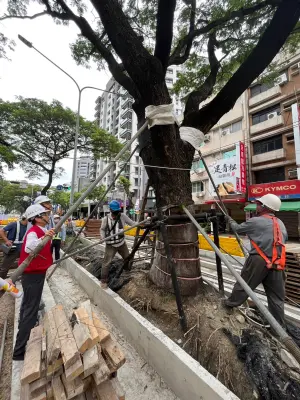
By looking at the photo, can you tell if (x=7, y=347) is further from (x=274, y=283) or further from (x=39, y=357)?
(x=274, y=283)

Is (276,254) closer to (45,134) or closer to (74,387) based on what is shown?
(74,387)

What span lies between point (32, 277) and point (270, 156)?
20497 millimetres

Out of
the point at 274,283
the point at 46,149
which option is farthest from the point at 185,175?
the point at 46,149

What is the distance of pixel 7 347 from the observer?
297cm

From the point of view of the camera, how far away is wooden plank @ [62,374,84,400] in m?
1.67

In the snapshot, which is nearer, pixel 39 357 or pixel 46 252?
pixel 39 357

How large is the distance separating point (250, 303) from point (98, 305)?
295 cm

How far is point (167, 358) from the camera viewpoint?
2291 millimetres

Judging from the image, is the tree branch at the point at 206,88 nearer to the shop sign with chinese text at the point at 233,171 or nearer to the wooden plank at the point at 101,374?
the wooden plank at the point at 101,374

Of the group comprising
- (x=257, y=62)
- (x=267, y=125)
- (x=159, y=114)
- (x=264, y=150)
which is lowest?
(x=159, y=114)

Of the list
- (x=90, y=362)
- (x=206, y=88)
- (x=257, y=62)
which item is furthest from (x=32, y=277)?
(x=206, y=88)

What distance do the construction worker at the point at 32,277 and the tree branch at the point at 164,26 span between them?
10.3 feet

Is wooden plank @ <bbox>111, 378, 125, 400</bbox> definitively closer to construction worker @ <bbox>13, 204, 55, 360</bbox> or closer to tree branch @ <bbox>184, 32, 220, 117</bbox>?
construction worker @ <bbox>13, 204, 55, 360</bbox>

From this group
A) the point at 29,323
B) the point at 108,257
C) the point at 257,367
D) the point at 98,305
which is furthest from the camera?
the point at 108,257
